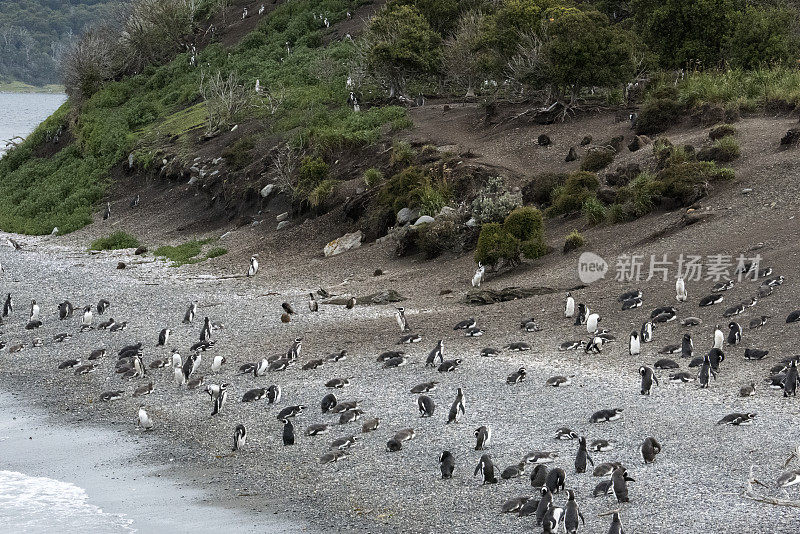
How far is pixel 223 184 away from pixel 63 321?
1742 cm

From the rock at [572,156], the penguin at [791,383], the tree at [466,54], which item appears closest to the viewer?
the penguin at [791,383]

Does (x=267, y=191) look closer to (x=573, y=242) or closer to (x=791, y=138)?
(x=573, y=242)

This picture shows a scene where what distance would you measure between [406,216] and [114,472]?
63.0ft

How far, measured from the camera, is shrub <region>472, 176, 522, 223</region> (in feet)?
102

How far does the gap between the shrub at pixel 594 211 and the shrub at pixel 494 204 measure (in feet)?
7.04

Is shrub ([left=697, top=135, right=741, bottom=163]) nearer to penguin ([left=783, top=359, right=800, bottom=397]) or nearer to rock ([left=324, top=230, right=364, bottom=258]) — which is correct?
rock ([left=324, top=230, right=364, bottom=258])

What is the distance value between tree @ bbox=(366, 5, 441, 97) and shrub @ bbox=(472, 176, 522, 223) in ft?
48.8

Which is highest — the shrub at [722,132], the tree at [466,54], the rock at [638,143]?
the tree at [466,54]

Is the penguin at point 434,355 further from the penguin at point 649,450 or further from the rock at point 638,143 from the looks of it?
the rock at point 638,143

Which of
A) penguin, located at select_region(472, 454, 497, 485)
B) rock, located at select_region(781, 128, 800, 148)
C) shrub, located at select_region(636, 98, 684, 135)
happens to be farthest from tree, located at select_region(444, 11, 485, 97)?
penguin, located at select_region(472, 454, 497, 485)

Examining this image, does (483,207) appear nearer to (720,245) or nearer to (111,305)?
(720,245)

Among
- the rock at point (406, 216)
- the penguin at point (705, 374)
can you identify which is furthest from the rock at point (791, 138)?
the penguin at point (705, 374)

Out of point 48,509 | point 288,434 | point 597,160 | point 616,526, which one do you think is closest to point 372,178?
point 597,160

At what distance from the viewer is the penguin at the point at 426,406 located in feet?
56.0
